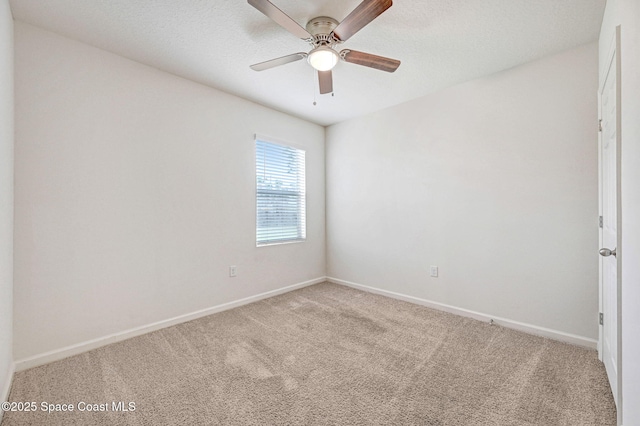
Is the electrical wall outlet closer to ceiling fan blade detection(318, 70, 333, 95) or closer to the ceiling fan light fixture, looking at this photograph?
Result: ceiling fan blade detection(318, 70, 333, 95)

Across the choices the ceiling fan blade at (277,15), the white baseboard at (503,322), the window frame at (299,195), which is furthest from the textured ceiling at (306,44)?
the white baseboard at (503,322)

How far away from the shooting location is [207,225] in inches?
119

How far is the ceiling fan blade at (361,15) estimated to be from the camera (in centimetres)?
150

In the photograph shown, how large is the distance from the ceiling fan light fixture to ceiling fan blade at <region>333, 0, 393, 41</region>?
0.40ft

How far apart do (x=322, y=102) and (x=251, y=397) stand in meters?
3.08

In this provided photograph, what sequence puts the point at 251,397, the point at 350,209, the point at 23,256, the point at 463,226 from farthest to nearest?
1. the point at 350,209
2. the point at 463,226
3. the point at 23,256
4. the point at 251,397

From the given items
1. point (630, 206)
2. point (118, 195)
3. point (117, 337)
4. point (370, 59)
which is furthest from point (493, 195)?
point (117, 337)

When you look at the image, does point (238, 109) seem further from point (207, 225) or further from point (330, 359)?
point (330, 359)

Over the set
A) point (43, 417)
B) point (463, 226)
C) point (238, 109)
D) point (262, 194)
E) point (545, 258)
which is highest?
point (238, 109)

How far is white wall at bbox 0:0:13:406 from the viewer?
5.32 ft

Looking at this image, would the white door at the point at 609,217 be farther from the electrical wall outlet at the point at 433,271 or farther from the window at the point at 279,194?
the window at the point at 279,194

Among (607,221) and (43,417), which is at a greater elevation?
(607,221)

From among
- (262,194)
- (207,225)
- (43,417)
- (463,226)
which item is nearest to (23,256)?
(43,417)

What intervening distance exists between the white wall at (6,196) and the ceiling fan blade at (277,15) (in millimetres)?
1523
